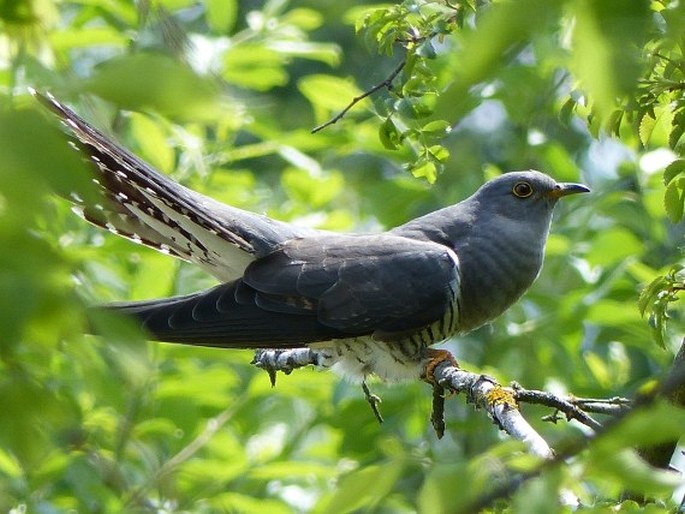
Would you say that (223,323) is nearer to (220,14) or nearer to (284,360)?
(284,360)

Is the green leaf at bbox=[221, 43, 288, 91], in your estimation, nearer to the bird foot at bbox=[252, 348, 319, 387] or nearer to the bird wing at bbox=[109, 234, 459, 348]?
the bird wing at bbox=[109, 234, 459, 348]

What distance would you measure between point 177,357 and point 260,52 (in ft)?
4.42

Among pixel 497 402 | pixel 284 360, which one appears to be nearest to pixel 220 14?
pixel 284 360

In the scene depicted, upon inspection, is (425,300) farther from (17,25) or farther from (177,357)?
(17,25)

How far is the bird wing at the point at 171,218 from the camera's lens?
125 inches

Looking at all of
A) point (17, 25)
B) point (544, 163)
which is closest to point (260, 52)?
point (544, 163)

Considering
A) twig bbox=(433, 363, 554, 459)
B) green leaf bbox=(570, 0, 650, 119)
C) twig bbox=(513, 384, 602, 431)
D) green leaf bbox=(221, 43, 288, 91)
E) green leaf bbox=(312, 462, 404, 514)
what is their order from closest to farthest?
green leaf bbox=(570, 0, 650, 119) → green leaf bbox=(312, 462, 404, 514) → twig bbox=(433, 363, 554, 459) → twig bbox=(513, 384, 602, 431) → green leaf bbox=(221, 43, 288, 91)

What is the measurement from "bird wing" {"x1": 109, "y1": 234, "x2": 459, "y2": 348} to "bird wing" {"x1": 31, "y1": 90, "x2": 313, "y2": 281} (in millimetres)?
94

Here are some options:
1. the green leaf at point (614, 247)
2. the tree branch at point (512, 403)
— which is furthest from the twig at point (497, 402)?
the green leaf at point (614, 247)

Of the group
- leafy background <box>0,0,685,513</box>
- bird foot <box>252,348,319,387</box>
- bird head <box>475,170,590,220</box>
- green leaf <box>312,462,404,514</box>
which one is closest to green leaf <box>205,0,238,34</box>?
leafy background <box>0,0,685,513</box>

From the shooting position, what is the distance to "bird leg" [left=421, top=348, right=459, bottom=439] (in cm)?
299

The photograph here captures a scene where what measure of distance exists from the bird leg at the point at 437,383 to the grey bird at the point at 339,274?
10 mm

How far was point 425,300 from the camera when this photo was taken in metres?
3.52

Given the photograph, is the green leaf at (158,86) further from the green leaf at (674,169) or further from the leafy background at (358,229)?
the green leaf at (674,169)
